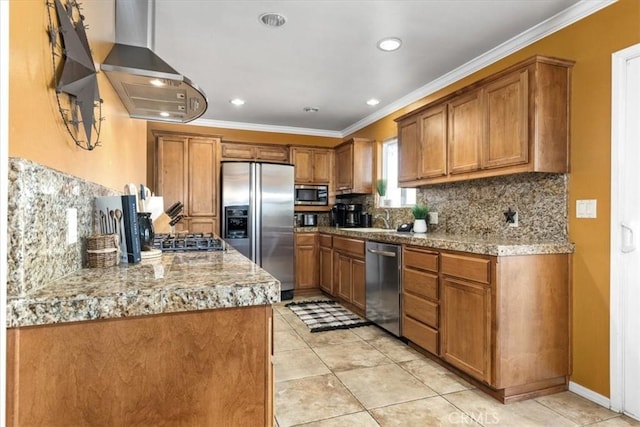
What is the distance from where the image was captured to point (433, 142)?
3.28m

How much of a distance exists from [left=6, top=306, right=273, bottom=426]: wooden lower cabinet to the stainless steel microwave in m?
4.51

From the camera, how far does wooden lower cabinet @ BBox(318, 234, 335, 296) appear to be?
4.75 m

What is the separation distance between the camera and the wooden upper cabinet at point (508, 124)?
91.8 inches

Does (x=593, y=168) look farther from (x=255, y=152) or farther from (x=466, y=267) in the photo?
(x=255, y=152)

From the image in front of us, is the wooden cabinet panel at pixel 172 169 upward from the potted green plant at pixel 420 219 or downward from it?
upward

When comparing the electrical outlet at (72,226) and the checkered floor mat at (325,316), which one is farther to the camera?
the checkered floor mat at (325,316)

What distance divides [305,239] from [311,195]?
772mm

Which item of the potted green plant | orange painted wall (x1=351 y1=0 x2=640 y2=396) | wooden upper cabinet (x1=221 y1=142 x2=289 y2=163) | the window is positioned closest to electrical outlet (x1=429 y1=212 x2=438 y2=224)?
the potted green plant

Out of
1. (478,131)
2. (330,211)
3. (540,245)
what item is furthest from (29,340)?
(330,211)

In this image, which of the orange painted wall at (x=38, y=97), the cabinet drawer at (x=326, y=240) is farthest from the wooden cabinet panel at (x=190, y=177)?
the orange painted wall at (x=38, y=97)

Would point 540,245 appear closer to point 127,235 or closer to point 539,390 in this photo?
point 539,390

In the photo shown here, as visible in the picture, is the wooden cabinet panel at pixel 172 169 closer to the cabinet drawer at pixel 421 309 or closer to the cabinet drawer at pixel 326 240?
the cabinet drawer at pixel 326 240

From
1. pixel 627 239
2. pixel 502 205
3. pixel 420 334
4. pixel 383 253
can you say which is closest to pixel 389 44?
pixel 502 205

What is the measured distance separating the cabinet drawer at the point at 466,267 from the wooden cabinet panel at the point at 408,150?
1.15 metres
